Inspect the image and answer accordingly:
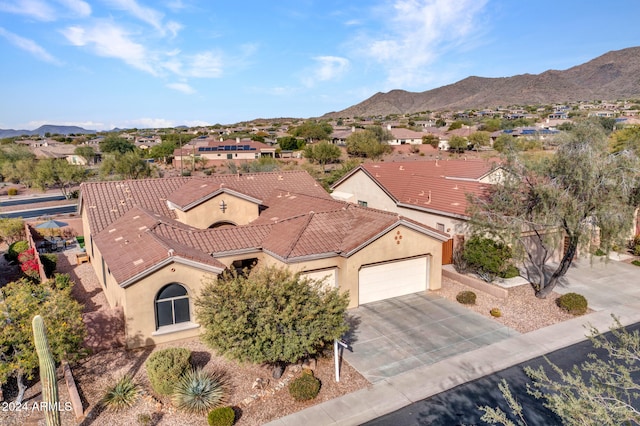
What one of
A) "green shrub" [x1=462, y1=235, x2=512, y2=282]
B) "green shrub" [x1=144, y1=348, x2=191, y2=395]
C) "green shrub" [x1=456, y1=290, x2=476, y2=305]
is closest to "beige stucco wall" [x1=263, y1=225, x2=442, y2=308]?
"green shrub" [x1=456, y1=290, x2=476, y2=305]

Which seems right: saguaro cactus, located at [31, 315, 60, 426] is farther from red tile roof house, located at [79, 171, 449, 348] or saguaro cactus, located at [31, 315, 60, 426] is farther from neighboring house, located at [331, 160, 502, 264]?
neighboring house, located at [331, 160, 502, 264]

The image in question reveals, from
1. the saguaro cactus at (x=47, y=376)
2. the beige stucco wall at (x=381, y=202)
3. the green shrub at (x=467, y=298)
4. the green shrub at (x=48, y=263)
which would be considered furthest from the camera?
the beige stucco wall at (x=381, y=202)

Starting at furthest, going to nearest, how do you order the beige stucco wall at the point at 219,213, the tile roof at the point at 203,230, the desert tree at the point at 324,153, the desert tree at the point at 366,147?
the desert tree at the point at 366,147
the desert tree at the point at 324,153
the beige stucco wall at the point at 219,213
the tile roof at the point at 203,230

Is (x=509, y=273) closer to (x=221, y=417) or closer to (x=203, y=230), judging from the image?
(x=203, y=230)

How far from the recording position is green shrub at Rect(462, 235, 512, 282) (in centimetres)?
2170

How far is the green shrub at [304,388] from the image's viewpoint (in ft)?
Result: 42.0

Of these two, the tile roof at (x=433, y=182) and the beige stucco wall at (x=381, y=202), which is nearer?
the beige stucco wall at (x=381, y=202)

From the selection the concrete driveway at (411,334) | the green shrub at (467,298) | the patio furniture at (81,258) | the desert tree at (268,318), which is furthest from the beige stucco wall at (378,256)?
the patio furniture at (81,258)

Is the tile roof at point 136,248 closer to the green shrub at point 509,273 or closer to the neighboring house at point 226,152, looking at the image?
the green shrub at point 509,273

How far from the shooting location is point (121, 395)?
1260 cm

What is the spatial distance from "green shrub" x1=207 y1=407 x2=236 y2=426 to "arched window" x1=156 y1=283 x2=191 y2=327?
223 inches

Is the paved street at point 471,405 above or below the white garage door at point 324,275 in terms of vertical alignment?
below

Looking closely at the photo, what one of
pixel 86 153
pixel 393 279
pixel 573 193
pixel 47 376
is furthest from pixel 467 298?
pixel 86 153

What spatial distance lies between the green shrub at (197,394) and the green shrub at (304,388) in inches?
84.3
